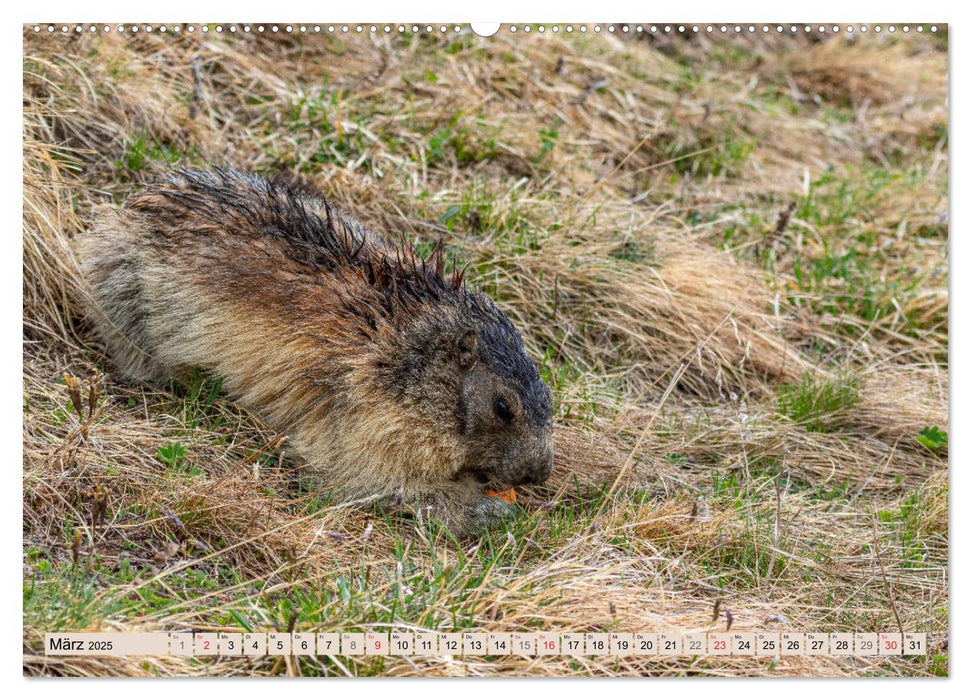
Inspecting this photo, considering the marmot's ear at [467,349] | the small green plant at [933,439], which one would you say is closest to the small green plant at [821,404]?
the small green plant at [933,439]

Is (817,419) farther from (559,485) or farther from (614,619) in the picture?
(614,619)

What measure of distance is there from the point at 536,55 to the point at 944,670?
6.22 metres

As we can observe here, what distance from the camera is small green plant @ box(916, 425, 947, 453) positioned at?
22.4 feet

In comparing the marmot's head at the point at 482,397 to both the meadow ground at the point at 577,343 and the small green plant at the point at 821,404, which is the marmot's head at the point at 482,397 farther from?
the small green plant at the point at 821,404

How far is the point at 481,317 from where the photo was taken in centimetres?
582

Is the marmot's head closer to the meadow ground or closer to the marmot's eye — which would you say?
the marmot's eye

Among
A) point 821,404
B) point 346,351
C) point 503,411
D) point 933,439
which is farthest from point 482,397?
point 933,439

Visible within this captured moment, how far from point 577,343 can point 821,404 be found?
167 cm

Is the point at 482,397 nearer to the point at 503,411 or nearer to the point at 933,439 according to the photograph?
the point at 503,411

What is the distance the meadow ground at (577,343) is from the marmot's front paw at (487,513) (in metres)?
0.11

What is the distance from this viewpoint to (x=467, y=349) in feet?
18.6

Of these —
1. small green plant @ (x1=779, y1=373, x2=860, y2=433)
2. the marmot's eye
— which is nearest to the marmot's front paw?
the marmot's eye

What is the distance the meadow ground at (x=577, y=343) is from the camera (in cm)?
471

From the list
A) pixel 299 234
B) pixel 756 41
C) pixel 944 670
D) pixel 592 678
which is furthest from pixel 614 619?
pixel 756 41
